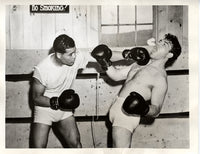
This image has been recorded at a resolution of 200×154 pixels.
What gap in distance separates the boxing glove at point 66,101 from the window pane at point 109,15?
0.20 meters

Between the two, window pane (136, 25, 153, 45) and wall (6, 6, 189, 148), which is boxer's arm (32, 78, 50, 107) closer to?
wall (6, 6, 189, 148)

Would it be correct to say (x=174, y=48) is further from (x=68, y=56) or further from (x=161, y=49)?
(x=68, y=56)

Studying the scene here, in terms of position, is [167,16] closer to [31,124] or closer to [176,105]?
[176,105]

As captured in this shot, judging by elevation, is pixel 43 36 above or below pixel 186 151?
above

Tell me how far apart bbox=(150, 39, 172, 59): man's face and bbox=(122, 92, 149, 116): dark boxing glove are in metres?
0.11

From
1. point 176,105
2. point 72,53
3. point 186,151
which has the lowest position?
point 186,151

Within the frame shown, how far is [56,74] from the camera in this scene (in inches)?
33.6

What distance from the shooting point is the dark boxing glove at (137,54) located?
843 millimetres

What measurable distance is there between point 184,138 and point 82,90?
0.29m

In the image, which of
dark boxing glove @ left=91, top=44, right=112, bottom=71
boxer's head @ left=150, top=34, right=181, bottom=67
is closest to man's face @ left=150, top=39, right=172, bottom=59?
boxer's head @ left=150, top=34, right=181, bottom=67

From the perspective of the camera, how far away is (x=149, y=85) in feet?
2.77

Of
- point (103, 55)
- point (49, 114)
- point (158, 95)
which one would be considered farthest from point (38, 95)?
point (158, 95)

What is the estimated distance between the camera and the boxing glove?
2.75ft
